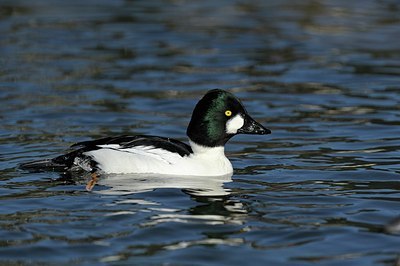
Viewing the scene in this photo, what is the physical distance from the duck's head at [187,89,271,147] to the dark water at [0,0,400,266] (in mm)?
523

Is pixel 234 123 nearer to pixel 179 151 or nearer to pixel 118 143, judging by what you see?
pixel 179 151

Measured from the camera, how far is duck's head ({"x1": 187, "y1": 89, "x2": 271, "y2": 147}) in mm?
11586

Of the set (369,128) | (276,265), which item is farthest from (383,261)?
(369,128)

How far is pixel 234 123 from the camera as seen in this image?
11711mm

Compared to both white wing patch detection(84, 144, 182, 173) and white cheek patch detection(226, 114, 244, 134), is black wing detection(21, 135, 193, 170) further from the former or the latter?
white cheek patch detection(226, 114, 244, 134)

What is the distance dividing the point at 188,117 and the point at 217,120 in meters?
3.69

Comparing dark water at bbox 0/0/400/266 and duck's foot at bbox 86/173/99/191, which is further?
duck's foot at bbox 86/173/99/191

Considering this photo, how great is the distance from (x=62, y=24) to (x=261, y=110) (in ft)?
23.7

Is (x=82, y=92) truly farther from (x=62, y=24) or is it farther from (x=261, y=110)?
(x=62, y=24)

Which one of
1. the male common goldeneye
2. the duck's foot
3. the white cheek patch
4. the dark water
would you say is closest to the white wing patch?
the male common goldeneye

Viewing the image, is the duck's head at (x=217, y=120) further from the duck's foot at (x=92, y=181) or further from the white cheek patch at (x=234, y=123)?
the duck's foot at (x=92, y=181)

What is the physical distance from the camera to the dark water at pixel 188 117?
29.7ft

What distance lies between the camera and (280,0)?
919 inches

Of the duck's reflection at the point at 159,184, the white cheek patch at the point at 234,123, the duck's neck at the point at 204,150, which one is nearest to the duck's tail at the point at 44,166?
the duck's reflection at the point at 159,184
